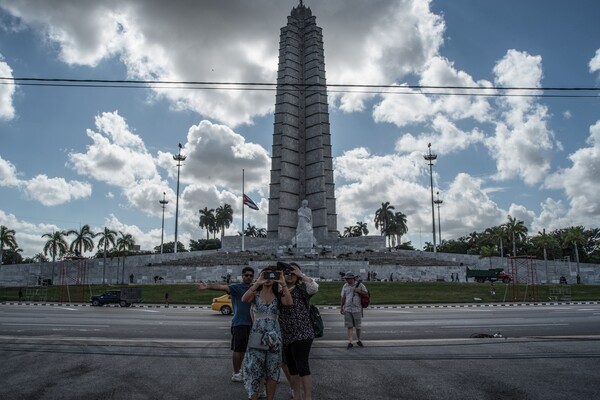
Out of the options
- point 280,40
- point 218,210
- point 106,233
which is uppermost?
point 280,40

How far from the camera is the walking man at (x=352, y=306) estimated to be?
9.34 m

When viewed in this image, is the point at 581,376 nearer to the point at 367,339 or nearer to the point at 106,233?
the point at 367,339

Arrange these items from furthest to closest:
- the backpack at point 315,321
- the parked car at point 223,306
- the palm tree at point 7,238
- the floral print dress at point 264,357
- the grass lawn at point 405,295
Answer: the palm tree at point 7,238 → the grass lawn at point 405,295 → the parked car at point 223,306 → the backpack at point 315,321 → the floral print dress at point 264,357

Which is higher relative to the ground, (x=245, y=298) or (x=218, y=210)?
(x=218, y=210)

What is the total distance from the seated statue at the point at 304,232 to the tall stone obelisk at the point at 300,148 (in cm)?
552

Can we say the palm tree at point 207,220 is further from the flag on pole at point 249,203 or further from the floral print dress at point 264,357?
the floral print dress at point 264,357

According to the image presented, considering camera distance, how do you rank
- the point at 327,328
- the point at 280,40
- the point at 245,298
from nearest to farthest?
the point at 245,298 → the point at 327,328 → the point at 280,40

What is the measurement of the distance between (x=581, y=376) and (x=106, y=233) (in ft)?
204

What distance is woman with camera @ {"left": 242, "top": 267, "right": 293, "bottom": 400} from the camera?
4.72 m

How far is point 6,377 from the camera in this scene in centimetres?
675

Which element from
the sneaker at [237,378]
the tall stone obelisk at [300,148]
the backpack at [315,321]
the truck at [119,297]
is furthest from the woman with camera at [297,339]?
the tall stone obelisk at [300,148]

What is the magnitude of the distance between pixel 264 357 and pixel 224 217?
354 ft

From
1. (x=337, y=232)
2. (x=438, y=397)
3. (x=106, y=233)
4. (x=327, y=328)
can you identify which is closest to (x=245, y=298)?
(x=438, y=397)

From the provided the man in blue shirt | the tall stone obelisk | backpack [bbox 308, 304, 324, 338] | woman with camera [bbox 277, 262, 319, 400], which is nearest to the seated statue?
the tall stone obelisk
